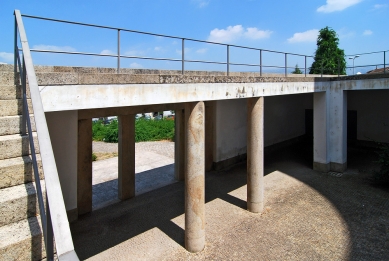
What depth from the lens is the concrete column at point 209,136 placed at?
511 inches

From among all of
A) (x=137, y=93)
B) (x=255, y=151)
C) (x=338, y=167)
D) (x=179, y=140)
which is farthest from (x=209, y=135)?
(x=137, y=93)

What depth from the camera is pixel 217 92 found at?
23.3ft

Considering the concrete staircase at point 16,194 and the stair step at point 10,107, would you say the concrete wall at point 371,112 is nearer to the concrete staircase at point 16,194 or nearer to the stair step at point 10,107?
the stair step at point 10,107

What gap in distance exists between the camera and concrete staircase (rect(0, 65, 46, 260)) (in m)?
2.22

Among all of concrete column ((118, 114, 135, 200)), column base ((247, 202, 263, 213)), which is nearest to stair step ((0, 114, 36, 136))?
concrete column ((118, 114, 135, 200))

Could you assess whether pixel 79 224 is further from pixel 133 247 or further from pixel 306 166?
pixel 306 166

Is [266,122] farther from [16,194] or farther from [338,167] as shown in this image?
[16,194]

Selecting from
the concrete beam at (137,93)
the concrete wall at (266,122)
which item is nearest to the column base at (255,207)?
the concrete beam at (137,93)

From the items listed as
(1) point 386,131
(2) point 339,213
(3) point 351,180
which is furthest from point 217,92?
(1) point 386,131

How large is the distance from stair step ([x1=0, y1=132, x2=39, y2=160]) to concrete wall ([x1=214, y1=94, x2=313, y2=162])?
1032 centimetres

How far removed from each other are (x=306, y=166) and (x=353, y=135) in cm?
634

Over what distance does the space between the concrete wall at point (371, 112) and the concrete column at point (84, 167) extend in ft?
48.4

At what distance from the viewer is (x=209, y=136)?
13.1 metres

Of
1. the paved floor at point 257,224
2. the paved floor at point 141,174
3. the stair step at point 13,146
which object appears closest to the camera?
the stair step at point 13,146
